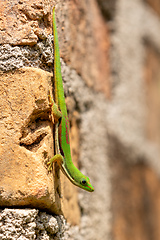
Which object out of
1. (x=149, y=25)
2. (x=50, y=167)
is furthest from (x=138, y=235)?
(x=149, y=25)

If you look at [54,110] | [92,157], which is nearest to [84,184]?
[92,157]

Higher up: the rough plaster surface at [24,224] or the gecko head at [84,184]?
the gecko head at [84,184]

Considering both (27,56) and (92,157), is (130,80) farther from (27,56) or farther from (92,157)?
Answer: (27,56)

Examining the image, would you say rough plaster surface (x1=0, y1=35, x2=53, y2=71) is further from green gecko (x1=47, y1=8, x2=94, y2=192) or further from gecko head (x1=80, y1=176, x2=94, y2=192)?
gecko head (x1=80, y1=176, x2=94, y2=192)

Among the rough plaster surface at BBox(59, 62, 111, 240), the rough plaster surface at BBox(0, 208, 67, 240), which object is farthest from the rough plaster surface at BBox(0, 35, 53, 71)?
the rough plaster surface at BBox(0, 208, 67, 240)

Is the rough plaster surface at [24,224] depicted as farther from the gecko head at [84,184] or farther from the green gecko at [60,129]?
the gecko head at [84,184]

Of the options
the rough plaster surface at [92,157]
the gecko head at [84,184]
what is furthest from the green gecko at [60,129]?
the rough plaster surface at [92,157]

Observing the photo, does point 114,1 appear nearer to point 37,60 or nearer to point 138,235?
point 37,60
